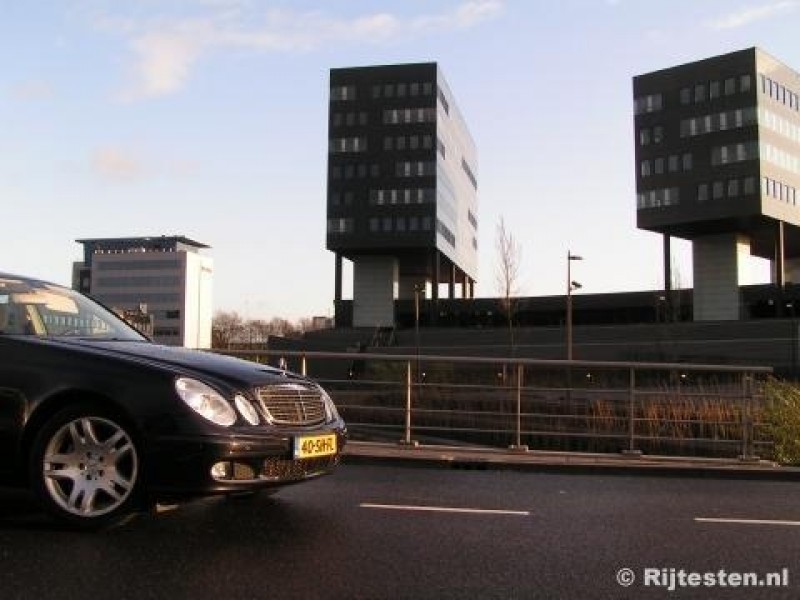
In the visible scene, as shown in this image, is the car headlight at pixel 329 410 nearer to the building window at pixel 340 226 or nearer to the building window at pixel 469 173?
the building window at pixel 340 226

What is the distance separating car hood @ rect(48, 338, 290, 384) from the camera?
541 cm

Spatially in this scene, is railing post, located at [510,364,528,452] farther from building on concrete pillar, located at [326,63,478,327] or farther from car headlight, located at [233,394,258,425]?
building on concrete pillar, located at [326,63,478,327]

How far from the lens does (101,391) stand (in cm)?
520

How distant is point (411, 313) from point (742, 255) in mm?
33825

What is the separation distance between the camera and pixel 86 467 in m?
5.22

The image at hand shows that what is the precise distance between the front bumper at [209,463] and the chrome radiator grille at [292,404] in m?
0.21

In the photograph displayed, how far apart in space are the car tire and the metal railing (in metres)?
4.92

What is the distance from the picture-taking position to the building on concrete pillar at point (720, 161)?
68.6 metres

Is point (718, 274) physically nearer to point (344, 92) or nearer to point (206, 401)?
point (344, 92)

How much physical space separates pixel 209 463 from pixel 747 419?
24.2 feet

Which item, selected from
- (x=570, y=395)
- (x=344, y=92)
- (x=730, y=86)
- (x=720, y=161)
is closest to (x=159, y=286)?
(x=344, y=92)

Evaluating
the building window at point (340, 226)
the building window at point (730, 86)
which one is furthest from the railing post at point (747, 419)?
the building window at point (340, 226)

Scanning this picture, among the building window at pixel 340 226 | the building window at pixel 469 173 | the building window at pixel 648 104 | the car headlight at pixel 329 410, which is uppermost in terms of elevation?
the building window at pixel 469 173

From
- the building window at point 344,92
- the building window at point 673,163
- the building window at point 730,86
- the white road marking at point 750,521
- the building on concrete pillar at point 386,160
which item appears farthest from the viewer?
the building window at point 344,92
